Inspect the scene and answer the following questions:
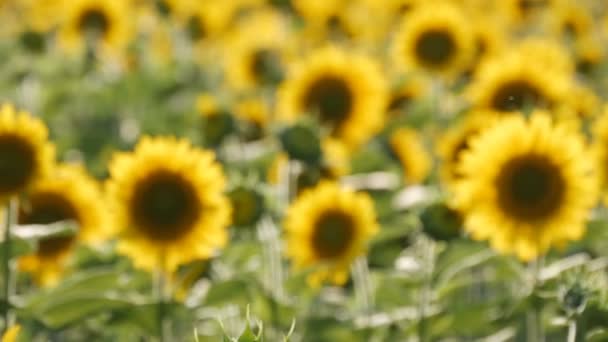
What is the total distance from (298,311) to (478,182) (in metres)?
0.48

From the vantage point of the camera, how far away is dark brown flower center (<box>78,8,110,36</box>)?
16.2 ft

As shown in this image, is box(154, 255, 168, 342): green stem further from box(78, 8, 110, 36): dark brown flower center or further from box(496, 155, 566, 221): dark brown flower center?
box(78, 8, 110, 36): dark brown flower center

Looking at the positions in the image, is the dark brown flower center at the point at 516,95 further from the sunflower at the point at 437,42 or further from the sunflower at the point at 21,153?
the sunflower at the point at 21,153

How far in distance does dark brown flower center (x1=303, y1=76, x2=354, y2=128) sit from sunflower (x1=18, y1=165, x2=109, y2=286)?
0.98 metres

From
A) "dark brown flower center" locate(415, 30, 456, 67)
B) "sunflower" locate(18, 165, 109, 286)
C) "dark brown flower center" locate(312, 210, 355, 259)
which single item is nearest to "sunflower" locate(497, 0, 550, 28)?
"dark brown flower center" locate(415, 30, 456, 67)

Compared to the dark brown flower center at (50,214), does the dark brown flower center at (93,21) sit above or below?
above

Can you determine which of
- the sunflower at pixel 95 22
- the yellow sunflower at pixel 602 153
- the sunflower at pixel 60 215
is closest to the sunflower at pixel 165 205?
the sunflower at pixel 60 215

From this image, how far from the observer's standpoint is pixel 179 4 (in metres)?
5.75

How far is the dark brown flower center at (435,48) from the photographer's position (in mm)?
4176

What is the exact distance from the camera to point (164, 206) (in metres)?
2.69

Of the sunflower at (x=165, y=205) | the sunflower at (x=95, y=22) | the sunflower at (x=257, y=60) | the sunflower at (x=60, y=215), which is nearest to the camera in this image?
the sunflower at (x=165, y=205)

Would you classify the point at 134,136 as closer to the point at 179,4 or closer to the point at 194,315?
the point at 179,4

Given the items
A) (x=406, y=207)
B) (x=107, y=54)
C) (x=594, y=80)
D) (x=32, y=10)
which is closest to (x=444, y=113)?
(x=406, y=207)

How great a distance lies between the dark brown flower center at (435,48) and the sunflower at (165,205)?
1664 millimetres
